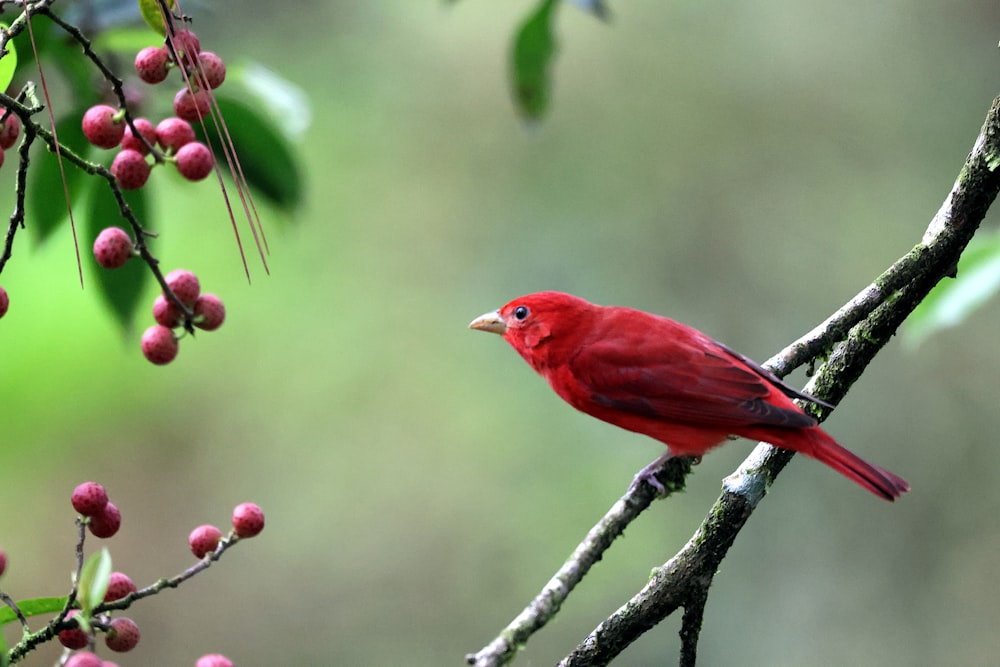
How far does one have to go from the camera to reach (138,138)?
1.60m

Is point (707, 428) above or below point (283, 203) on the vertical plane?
below

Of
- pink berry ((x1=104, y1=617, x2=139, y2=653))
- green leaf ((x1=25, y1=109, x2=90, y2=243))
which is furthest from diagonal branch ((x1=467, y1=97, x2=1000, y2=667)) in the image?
green leaf ((x1=25, y1=109, x2=90, y2=243))

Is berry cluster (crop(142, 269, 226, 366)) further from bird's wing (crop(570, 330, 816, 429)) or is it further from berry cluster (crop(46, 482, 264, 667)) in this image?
bird's wing (crop(570, 330, 816, 429))

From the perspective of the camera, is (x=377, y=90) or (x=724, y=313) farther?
(x=377, y=90)

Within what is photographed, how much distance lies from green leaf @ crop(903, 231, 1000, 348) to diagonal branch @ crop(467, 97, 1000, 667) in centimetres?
10

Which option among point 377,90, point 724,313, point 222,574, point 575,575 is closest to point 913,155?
point 724,313

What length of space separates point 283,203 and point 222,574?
11.3 feet

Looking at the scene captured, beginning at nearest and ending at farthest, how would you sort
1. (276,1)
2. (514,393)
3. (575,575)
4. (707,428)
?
(575,575), (707,428), (514,393), (276,1)

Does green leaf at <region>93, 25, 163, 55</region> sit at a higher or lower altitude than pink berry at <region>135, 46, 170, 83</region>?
higher

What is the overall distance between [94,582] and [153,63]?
81cm

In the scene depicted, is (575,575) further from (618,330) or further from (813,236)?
(813,236)

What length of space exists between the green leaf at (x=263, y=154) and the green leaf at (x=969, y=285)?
4.51 feet

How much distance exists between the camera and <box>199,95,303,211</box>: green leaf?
224 centimetres

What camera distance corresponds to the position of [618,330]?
2416 millimetres
